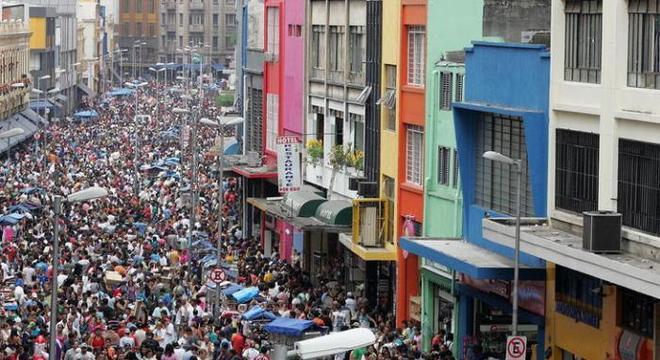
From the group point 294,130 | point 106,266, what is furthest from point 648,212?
point 294,130

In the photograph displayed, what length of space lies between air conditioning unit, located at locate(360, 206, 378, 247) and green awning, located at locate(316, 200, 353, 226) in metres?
1.74

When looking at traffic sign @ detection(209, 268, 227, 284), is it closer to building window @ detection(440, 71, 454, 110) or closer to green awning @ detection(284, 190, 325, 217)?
building window @ detection(440, 71, 454, 110)

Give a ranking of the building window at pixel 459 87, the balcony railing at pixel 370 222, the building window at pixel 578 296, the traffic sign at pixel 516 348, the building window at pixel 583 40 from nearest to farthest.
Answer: the traffic sign at pixel 516 348 → the building window at pixel 583 40 → the building window at pixel 578 296 → the building window at pixel 459 87 → the balcony railing at pixel 370 222

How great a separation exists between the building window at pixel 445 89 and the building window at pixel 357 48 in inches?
339

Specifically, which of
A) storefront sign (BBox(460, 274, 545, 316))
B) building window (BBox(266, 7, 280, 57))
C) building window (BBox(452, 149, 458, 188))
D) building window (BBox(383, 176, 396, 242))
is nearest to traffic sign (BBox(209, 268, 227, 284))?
building window (BBox(383, 176, 396, 242))

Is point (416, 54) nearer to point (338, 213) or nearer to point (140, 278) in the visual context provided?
point (338, 213)

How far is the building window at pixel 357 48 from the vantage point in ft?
174

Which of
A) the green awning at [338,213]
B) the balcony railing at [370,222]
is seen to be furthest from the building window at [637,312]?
the green awning at [338,213]

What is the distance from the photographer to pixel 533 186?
3538 centimetres

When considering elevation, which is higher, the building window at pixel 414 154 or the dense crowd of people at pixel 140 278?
the building window at pixel 414 154

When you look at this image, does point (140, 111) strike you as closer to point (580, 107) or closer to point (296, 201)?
point (296, 201)

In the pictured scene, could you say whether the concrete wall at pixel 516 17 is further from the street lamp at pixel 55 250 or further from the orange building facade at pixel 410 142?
the street lamp at pixel 55 250

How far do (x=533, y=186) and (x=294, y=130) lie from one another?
2648 cm

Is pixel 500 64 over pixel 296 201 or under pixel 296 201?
over
